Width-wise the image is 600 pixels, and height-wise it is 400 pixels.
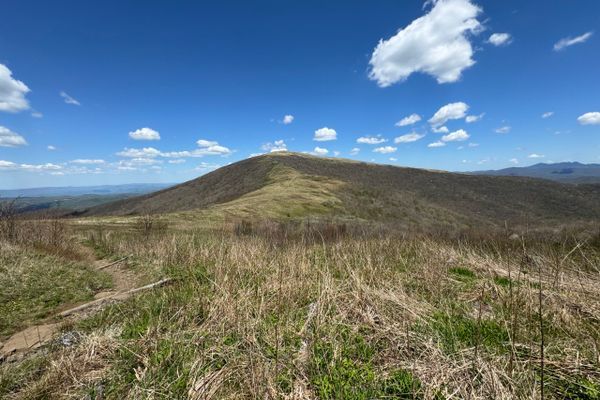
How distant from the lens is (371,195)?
68.1 m

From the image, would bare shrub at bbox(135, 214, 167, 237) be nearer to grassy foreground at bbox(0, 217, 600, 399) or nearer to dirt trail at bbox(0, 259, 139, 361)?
dirt trail at bbox(0, 259, 139, 361)

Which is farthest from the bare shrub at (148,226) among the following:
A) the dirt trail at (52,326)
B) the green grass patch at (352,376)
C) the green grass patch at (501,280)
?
the green grass patch at (501,280)

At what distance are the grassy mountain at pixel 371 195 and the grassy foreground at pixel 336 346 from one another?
33.7m

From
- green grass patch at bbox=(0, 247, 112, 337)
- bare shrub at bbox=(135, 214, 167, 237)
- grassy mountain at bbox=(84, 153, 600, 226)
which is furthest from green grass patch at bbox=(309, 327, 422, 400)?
grassy mountain at bbox=(84, 153, 600, 226)

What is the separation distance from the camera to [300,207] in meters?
48.0

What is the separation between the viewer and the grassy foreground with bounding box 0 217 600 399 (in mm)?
3170

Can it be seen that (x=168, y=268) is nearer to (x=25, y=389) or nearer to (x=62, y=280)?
(x=62, y=280)

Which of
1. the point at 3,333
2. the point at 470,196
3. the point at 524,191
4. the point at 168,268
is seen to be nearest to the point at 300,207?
the point at 168,268

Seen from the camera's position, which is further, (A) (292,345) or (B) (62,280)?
(B) (62,280)

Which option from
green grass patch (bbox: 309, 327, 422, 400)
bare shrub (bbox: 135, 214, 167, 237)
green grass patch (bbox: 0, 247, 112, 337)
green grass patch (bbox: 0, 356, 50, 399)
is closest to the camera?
green grass patch (bbox: 309, 327, 422, 400)

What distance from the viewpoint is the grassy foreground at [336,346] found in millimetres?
3170

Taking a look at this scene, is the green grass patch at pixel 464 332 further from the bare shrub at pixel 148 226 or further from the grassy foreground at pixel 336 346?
the bare shrub at pixel 148 226

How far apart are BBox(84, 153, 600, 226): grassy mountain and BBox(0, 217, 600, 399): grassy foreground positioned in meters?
33.7

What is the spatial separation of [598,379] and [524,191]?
105 meters
